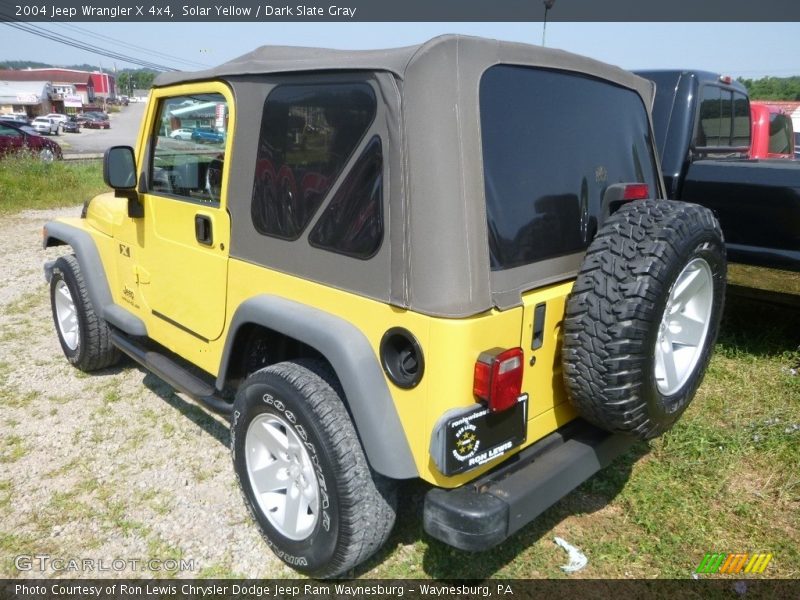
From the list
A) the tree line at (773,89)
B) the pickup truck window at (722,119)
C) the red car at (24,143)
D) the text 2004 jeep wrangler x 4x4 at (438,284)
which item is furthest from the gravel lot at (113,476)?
the tree line at (773,89)

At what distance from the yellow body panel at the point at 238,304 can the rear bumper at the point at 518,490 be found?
0.07 meters

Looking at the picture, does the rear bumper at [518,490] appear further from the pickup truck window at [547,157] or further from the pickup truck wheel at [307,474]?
the pickup truck window at [547,157]

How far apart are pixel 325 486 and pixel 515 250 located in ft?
3.54

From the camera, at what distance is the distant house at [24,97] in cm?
5931

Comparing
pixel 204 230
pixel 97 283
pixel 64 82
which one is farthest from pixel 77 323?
pixel 64 82

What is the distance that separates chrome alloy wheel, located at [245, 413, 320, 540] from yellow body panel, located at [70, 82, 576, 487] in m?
0.48

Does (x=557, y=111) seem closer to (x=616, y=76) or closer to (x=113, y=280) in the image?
(x=616, y=76)

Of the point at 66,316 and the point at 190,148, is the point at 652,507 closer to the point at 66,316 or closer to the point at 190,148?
the point at 190,148

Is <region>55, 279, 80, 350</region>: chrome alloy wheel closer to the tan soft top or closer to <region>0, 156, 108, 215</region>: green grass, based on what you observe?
the tan soft top

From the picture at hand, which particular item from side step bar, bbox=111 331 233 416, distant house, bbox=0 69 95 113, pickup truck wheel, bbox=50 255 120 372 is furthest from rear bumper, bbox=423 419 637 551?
distant house, bbox=0 69 95 113

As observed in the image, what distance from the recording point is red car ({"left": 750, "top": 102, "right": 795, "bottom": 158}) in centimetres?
632

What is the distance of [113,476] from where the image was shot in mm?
3152

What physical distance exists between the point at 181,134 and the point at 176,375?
1.26m

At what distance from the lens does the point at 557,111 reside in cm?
226
